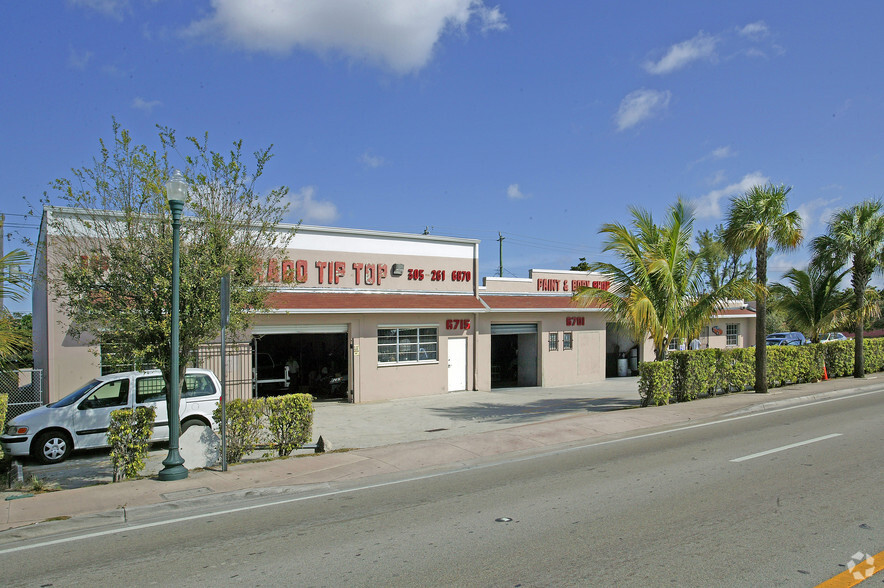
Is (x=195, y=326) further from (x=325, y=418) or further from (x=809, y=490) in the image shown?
(x=809, y=490)

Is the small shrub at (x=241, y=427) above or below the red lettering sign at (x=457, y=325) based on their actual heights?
below

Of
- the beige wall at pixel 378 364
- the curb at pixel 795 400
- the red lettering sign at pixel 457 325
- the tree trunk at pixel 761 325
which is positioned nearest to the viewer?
the curb at pixel 795 400

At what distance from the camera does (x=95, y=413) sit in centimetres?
1174

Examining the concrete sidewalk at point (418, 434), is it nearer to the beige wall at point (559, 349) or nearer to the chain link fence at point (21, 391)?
the beige wall at point (559, 349)

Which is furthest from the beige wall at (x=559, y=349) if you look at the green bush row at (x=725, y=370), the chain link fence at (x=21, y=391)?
the chain link fence at (x=21, y=391)

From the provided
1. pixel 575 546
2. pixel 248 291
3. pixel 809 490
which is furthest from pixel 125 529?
pixel 809 490

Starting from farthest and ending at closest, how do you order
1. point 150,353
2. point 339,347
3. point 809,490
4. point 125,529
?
point 339,347
point 150,353
point 809,490
point 125,529

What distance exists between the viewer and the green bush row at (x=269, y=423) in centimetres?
1018

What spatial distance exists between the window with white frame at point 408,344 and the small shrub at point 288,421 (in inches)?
340

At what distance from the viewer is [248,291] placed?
1008 centimetres

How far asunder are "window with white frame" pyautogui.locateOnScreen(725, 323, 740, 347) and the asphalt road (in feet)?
75.9

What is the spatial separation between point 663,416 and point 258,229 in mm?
9880

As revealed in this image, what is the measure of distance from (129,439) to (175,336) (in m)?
1.78

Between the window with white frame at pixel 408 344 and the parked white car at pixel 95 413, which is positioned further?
the window with white frame at pixel 408 344
